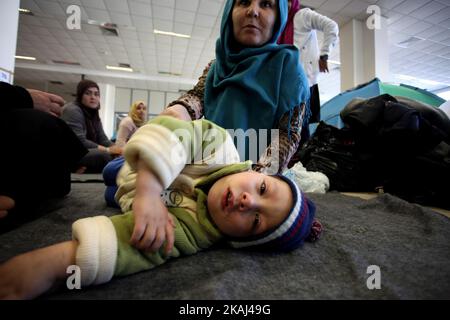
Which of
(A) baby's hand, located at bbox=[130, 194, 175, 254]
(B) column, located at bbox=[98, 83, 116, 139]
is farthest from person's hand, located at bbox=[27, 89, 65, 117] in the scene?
(B) column, located at bbox=[98, 83, 116, 139]

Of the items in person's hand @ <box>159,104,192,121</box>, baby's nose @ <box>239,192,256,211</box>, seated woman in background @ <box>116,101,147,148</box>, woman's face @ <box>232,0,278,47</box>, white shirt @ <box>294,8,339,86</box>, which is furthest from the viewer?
seated woman in background @ <box>116,101,147,148</box>

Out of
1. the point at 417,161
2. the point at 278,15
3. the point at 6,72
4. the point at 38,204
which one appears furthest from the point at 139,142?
the point at 6,72

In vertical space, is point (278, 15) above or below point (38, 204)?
above

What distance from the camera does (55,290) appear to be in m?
0.41

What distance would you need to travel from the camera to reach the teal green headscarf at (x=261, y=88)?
93cm

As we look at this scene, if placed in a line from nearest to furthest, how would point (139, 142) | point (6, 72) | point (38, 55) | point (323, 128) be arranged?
point (139, 142)
point (323, 128)
point (6, 72)
point (38, 55)

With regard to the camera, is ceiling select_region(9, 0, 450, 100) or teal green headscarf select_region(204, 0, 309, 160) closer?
teal green headscarf select_region(204, 0, 309, 160)

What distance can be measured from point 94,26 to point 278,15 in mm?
5168

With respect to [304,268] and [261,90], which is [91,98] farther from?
[304,268]

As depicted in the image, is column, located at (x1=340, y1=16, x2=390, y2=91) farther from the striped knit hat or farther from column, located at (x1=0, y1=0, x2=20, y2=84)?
column, located at (x1=0, y1=0, x2=20, y2=84)

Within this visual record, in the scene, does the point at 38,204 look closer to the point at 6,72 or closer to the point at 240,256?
the point at 240,256

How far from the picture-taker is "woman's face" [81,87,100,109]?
2.52m

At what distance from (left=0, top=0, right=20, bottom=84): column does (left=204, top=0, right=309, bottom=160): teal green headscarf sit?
8.97 feet

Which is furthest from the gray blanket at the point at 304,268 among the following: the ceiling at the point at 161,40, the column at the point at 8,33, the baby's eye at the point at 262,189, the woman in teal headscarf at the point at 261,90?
the ceiling at the point at 161,40
